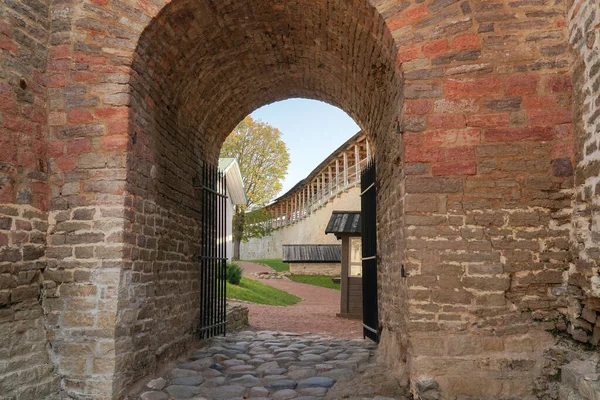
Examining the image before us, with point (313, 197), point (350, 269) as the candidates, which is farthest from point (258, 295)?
point (313, 197)

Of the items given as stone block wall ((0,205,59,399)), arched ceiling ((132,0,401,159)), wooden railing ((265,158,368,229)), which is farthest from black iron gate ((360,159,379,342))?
wooden railing ((265,158,368,229))

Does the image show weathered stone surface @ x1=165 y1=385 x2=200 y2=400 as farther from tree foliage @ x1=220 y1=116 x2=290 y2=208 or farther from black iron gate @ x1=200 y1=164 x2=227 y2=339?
tree foliage @ x1=220 y1=116 x2=290 y2=208

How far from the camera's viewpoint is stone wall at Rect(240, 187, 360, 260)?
24.8 meters

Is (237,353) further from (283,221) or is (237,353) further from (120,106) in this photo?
(283,221)

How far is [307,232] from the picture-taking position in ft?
100

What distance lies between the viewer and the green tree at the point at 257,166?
28016mm

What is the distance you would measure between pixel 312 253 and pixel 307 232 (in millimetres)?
7254

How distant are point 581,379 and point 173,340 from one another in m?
4.10

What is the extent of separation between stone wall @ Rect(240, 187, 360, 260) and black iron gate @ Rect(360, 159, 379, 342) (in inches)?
628

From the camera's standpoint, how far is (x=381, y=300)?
6184 mm

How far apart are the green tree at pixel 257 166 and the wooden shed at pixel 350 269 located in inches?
671

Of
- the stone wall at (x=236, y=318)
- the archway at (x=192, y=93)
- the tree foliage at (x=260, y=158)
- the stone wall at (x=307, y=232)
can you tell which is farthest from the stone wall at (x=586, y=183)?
the tree foliage at (x=260, y=158)

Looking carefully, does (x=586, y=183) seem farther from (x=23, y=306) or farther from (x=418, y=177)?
(x=23, y=306)

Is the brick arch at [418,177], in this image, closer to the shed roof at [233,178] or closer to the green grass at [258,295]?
the green grass at [258,295]
